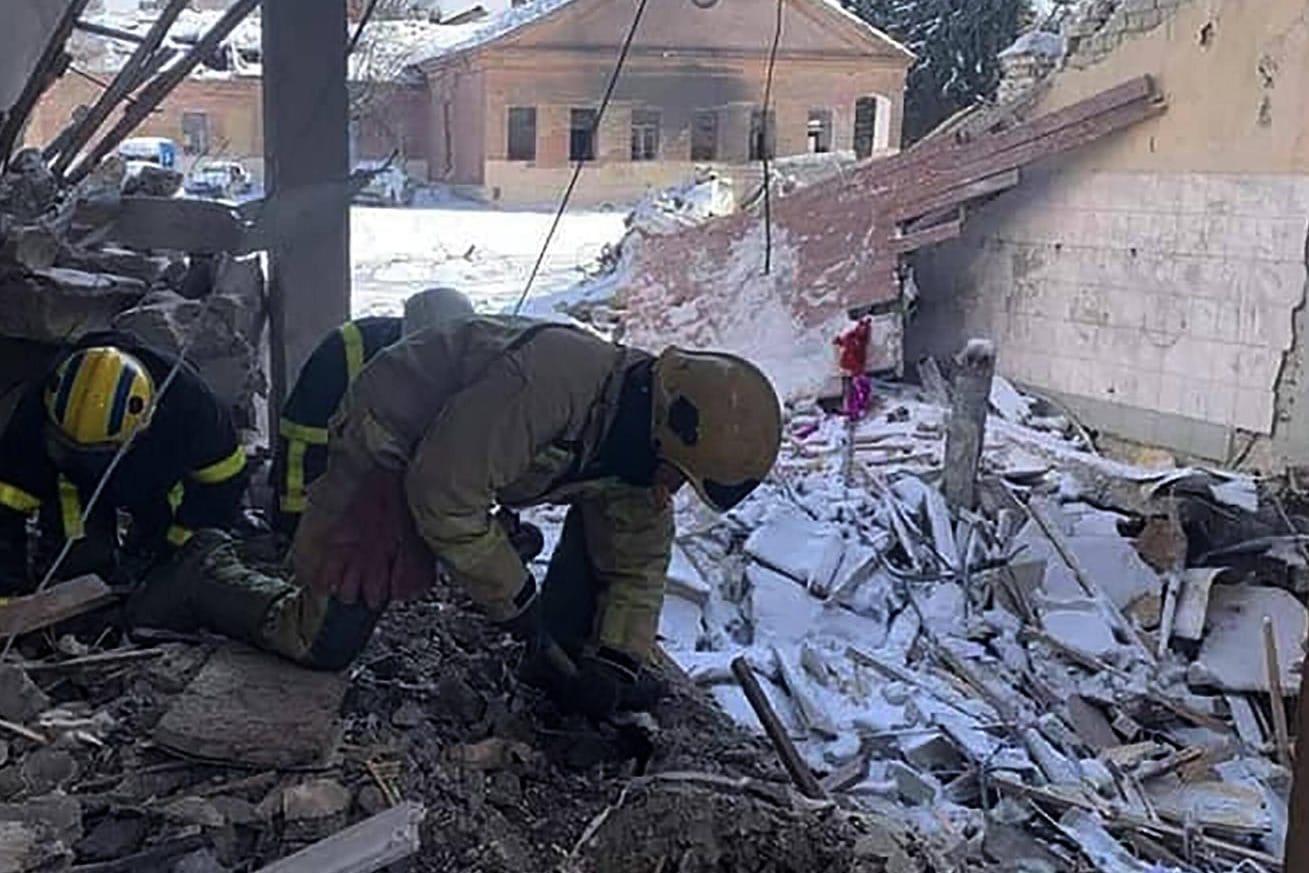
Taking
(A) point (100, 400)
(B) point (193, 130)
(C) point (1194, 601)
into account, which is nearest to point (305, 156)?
(A) point (100, 400)

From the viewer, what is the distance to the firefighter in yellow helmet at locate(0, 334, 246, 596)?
3.51 meters

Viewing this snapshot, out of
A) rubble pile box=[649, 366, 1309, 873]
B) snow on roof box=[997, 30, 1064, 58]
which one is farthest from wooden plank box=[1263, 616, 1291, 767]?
snow on roof box=[997, 30, 1064, 58]

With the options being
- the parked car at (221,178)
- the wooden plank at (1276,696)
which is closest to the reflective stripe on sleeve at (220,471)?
the wooden plank at (1276,696)

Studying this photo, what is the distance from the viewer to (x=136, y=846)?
2598 mm

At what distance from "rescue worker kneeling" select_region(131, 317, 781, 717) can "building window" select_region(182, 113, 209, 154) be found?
15469mm

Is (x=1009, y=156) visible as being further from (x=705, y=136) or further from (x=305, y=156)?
(x=705, y=136)

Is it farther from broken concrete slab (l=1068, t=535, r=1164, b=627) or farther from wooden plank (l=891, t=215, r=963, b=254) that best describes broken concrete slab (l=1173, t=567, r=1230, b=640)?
wooden plank (l=891, t=215, r=963, b=254)

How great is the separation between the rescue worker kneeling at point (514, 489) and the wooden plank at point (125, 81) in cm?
216

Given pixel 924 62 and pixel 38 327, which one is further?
pixel 924 62

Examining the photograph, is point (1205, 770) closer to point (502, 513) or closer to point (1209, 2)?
point (502, 513)

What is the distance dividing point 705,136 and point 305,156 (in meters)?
17.8

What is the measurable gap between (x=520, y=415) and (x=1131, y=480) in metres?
6.04

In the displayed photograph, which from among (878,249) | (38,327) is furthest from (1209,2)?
(38,327)

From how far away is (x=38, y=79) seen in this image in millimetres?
4035
